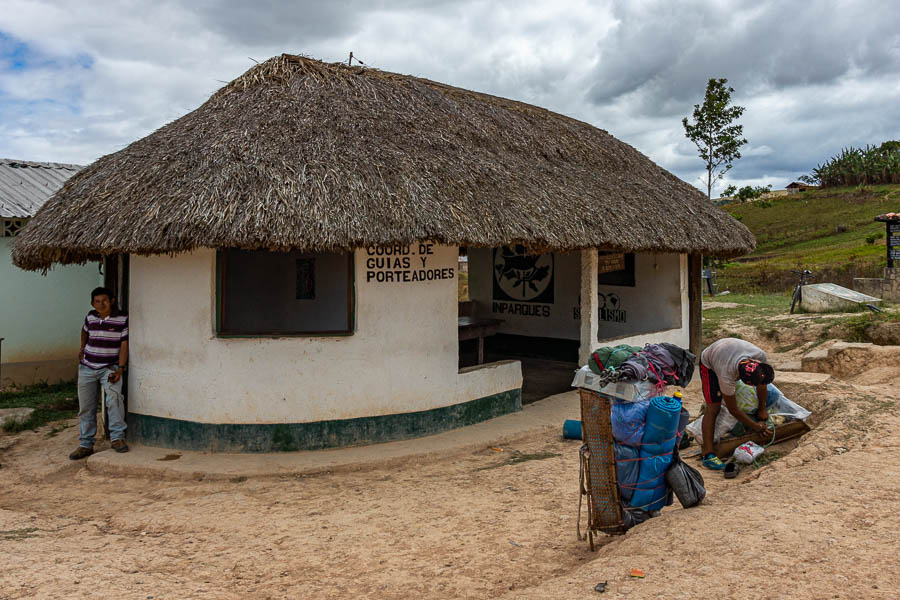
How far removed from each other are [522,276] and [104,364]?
7.31 metres

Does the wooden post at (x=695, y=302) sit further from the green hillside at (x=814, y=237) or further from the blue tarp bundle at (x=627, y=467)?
the green hillside at (x=814, y=237)

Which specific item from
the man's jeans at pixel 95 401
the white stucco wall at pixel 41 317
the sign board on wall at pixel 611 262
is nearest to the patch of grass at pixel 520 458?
the man's jeans at pixel 95 401

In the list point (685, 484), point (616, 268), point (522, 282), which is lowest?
point (685, 484)

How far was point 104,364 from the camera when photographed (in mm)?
6578

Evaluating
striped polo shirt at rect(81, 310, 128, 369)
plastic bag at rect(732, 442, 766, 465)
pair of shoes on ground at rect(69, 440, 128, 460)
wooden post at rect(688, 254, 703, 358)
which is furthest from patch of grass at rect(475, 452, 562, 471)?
wooden post at rect(688, 254, 703, 358)

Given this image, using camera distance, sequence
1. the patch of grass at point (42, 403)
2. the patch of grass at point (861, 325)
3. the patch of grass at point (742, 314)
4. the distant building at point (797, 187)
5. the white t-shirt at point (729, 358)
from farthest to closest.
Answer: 1. the distant building at point (797, 187)
2. the patch of grass at point (742, 314)
3. the patch of grass at point (861, 325)
4. the patch of grass at point (42, 403)
5. the white t-shirt at point (729, 358)

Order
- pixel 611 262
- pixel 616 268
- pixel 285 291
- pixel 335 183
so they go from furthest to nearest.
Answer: pixel 616 268 < pixel 611 262 < pixel 285 291 < pixel 335 183

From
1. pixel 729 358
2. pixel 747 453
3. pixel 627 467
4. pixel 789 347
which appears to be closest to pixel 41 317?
pixel 627 467

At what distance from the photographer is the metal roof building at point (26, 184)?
956cm

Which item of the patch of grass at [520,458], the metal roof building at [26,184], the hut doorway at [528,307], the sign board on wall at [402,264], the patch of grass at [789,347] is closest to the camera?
the patch of grass at [520,458]

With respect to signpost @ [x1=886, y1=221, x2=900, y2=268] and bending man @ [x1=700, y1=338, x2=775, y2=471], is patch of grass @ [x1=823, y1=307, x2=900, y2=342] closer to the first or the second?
signpost @ [x1=886, y1=221, x2=900, y2=268]

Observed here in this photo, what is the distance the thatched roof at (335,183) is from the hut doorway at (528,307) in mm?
2667

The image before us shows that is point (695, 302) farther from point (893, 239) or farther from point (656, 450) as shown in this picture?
point (893, 239)

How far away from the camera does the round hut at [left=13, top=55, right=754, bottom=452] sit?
19.6 ft
